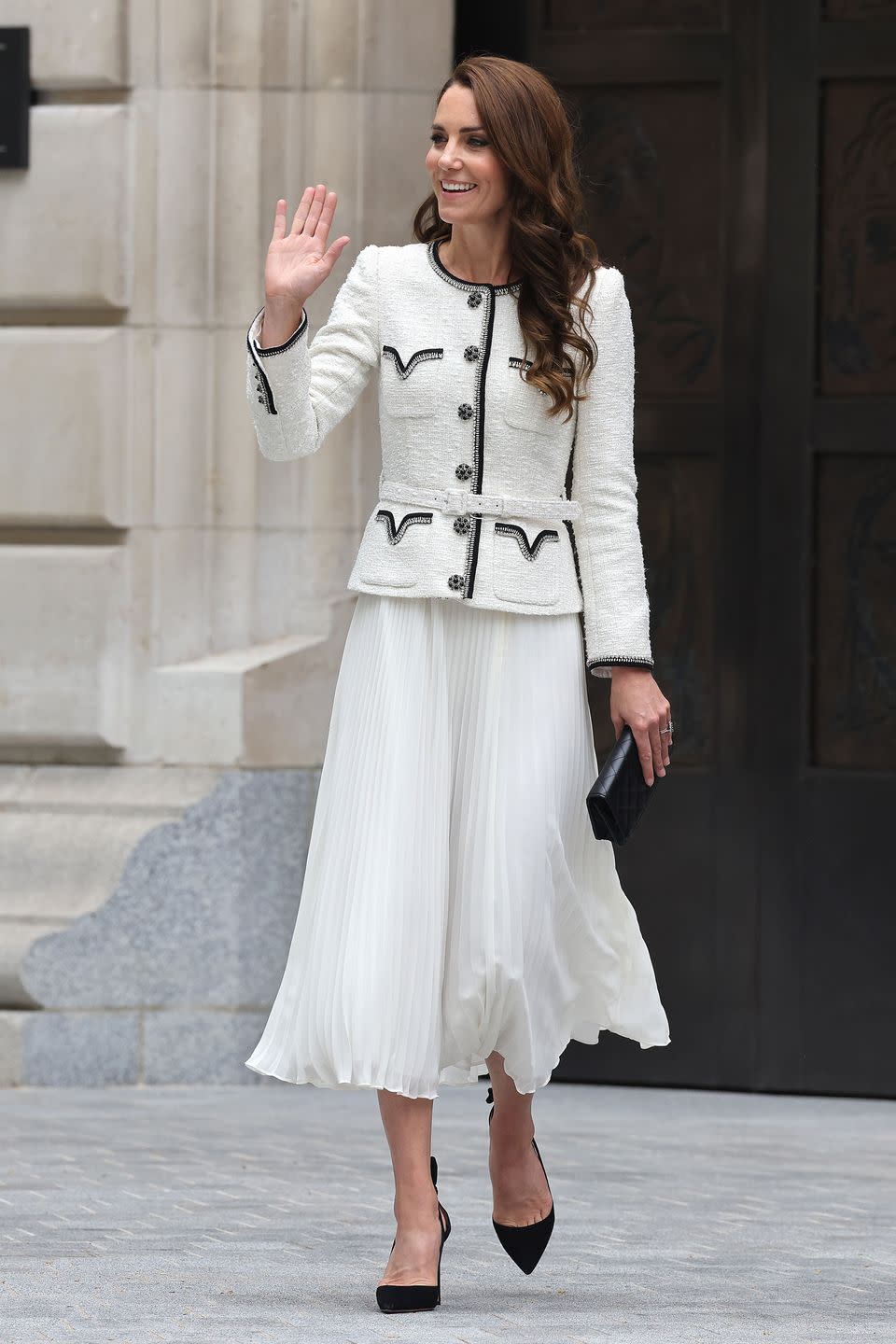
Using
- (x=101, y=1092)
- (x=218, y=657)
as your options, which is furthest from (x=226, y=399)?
(x=101, y=1092)

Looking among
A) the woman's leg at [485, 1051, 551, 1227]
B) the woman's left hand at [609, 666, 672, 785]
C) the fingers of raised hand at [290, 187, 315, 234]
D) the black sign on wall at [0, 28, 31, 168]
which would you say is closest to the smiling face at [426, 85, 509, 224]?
the fingers of raised hand at [290, 187, 315, 234]

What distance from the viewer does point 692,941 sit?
7184 mm

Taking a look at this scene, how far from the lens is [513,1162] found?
4.40m

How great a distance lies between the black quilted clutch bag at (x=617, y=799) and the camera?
4.18 metres

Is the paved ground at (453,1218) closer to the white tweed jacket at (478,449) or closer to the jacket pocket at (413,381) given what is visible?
the white tweed jacket at (478,449)

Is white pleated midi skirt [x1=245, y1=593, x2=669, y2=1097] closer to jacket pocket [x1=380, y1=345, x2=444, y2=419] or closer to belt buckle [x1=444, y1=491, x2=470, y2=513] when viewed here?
belt buckle [x1=444, y1=491, x2=470, y2=513]

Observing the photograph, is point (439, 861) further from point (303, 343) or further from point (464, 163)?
point (464, 163)

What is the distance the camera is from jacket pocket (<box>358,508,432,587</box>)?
4.27 m

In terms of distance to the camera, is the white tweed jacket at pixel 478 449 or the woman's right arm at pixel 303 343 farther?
the white tweed jacket at pixel 478 449

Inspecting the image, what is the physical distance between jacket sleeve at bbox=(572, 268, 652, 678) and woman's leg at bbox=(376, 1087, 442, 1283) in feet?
2.66

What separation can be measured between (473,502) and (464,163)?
566 millimetres

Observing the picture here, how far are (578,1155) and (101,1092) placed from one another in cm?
155

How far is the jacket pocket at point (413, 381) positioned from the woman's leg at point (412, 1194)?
1.14 meters


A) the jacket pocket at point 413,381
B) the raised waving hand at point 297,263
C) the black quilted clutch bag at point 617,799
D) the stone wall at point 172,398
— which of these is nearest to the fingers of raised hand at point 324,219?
the raised waving hand at point 297,263
